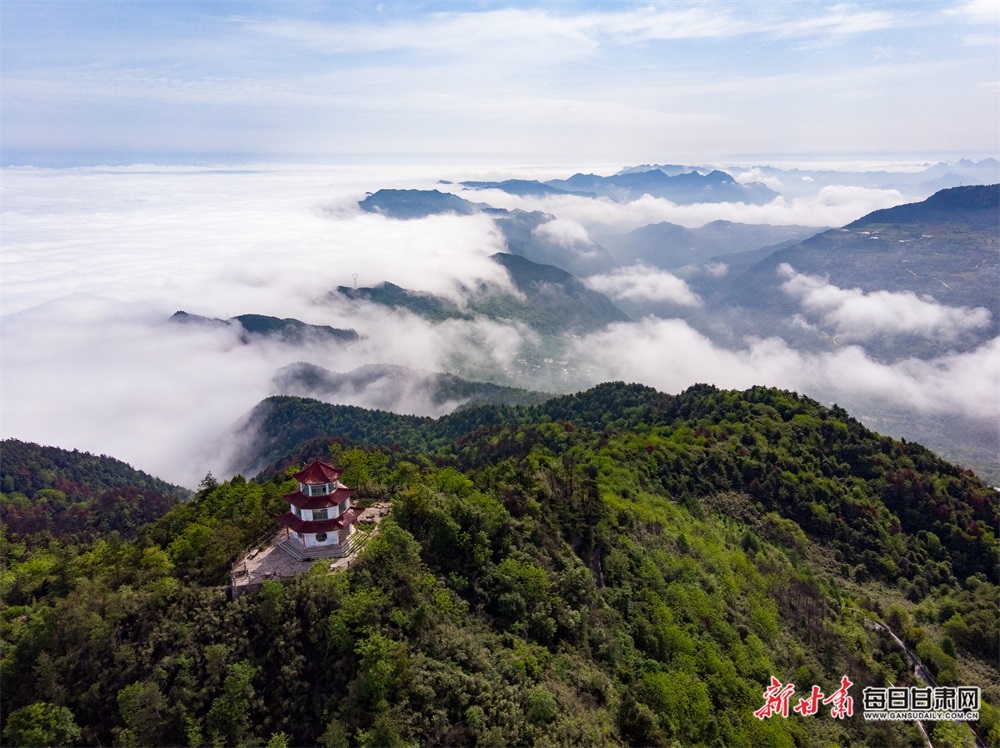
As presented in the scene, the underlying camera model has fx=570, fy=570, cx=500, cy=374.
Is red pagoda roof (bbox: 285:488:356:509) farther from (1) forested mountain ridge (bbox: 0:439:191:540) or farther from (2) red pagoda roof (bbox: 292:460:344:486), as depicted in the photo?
(1) forested mountain ridge (bbox: 0:439:191:540)

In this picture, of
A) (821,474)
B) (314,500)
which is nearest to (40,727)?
(314,500)

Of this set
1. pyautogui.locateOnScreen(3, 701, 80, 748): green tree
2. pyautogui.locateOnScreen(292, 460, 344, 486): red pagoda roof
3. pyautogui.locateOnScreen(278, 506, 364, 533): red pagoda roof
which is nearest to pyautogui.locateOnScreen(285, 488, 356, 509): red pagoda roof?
pyautogui.locateOnScreen(292, 460, 344, 486): red pagoda roof

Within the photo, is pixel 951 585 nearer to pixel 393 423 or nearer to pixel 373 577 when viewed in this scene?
pixel 373 577

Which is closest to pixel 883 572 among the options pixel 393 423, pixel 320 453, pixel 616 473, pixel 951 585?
pixel 951 585

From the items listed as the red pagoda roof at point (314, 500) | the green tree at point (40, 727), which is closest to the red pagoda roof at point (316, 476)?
the red pagoda roof at point (314, 500)

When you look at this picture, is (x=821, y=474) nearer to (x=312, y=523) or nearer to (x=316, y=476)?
(x=316, y=476)

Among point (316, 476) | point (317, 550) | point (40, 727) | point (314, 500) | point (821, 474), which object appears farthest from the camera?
point (821, 474)
